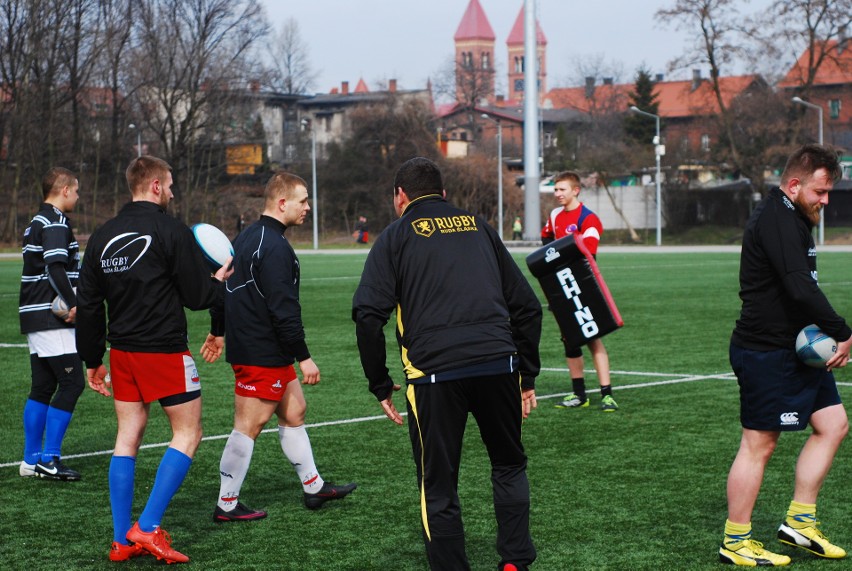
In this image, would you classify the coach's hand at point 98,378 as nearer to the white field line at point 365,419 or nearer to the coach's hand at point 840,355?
the white field line at point 365,419

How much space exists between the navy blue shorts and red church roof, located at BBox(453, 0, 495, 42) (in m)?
184

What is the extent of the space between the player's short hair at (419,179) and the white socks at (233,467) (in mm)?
2088

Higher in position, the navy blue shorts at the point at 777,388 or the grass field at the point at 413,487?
the navy blue shorts at the point at 777,388

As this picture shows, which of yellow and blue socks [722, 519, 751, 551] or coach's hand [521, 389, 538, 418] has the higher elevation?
coach's hand [521, 389, 538, 418]

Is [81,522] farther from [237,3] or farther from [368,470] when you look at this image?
[237,3]

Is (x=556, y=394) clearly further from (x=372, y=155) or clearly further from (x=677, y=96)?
(x=677, y=96)

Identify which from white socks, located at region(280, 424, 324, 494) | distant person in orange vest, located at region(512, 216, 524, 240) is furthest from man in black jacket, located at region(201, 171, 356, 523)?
distant person in orange vest, located at region(512, 216, 524, 240)

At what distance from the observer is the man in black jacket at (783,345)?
5164mm

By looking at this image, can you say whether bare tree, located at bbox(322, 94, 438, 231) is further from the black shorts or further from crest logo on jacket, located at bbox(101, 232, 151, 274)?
crest logo on jacket, located at bbox(101, 232, 151, 274)

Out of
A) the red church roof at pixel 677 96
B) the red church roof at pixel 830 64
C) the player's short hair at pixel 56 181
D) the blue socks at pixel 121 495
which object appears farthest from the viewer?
the red church roof at pixel 677 96

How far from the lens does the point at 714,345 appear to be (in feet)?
47.7

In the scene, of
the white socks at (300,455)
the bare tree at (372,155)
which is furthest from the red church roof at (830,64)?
the white socks at (300,455)

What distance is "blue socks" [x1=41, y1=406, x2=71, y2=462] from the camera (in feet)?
24.7

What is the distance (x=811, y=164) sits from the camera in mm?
5277
